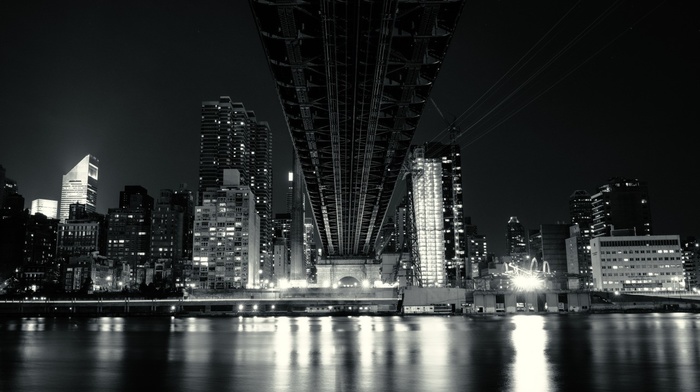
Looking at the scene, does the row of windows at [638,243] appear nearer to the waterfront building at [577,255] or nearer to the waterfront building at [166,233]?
the waterfront building at [577,255]

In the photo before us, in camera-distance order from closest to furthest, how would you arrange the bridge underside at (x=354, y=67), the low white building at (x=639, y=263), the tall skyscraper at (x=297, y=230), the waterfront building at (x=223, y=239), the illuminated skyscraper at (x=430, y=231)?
1. the bridge underside at (x=354, y=67)
2. the tall skyscraper at (x=297, y=230)
3. the low white building at (x=639, y=263)
4. the waterfront building at (x=223, y=239)
5. the illuminated skyscraper at (x=430, y=231)

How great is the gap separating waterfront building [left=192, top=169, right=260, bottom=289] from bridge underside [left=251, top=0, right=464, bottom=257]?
8275 cm

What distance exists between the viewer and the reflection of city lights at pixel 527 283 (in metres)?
88.2

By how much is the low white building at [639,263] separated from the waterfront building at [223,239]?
81534 mm

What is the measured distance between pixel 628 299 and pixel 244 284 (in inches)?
3204

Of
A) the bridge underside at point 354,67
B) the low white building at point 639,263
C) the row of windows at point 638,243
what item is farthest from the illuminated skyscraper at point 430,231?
the bridge underside at point 354,67

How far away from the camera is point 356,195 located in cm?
7119

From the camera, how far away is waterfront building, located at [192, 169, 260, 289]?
433ft

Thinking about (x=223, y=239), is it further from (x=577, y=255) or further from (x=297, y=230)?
(x=577, y=255)

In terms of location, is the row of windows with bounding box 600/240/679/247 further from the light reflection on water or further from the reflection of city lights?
the light reflection on water

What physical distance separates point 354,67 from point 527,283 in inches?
2716

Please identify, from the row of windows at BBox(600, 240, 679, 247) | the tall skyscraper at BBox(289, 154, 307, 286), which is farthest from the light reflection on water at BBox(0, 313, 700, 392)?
the row of windows at BBox(600, 240, 679, 247)

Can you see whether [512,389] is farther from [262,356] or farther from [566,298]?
[566,298]

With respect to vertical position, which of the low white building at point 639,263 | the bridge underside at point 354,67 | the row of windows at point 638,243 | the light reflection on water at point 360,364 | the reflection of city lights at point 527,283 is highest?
the bridge underside at point 354,67
